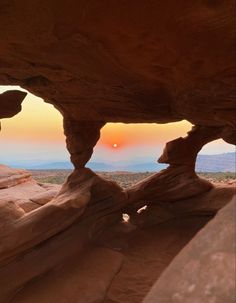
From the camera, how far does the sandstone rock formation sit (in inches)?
177

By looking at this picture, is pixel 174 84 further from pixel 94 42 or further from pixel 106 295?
pixel 106 295

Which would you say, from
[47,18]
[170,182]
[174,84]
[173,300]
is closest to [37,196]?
[170,182]

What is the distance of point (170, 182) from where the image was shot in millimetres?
10555

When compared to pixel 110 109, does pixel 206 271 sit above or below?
below

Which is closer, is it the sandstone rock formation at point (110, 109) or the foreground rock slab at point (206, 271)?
the foreground rock slab at point (206, 271)

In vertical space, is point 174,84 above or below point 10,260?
above

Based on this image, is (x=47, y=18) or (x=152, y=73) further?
(x=152, y=73)

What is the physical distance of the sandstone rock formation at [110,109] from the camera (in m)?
4.49

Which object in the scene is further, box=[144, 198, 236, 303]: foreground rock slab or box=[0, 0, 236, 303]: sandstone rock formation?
box=[0, 0, 236, 303]: sandstone rock formation

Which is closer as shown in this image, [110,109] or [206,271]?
[206,271]

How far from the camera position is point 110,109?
336 inches

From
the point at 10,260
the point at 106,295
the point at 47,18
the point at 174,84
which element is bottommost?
the point at 106,295

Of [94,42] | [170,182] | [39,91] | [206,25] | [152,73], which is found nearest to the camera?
[206,25]

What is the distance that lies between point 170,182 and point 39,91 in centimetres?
505
